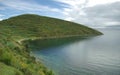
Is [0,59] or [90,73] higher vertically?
[0,59]

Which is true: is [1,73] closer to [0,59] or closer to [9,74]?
[9,74]

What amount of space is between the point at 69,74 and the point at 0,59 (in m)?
31.3

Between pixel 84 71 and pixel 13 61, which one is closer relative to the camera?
pixel 13 61

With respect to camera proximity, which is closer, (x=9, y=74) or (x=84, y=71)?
(x=9, y=74)

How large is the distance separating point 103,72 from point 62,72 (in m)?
11.9

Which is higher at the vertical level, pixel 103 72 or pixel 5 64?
pixel 5 64

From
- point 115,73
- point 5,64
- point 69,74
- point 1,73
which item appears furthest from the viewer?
point 115,73

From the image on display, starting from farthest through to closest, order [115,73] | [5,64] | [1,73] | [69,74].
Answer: [115,73]
[69,74]
[5,64]
[1,73]

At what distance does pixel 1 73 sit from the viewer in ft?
61.0

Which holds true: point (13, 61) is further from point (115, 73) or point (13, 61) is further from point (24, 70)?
point (115, 73)

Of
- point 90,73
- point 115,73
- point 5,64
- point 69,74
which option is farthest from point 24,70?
point 115,73

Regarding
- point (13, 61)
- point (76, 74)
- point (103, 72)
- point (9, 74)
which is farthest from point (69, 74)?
point (9, 74)

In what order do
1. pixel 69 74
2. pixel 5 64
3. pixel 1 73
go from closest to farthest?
pixel 1 73, pixel 5 64, pixel 69 74

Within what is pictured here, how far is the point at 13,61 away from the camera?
78.2ft
